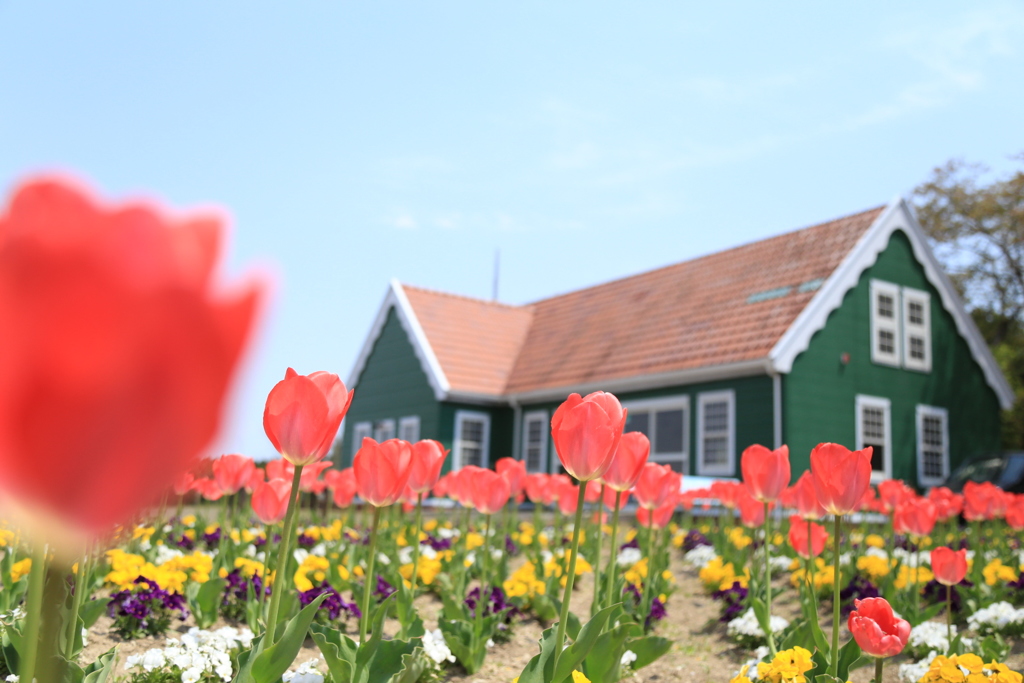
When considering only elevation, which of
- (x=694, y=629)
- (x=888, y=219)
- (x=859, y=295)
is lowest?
(x=694, y=629)

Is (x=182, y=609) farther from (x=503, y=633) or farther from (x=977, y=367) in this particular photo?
(x=977, y=367)

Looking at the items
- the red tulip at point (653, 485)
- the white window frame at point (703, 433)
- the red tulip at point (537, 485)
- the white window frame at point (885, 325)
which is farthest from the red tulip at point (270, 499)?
the white window frame at point (885, 325)

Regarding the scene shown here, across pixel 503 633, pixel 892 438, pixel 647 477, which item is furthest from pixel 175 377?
pixel 892 438

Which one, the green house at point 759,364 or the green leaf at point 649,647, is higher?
the green house at point 759,364

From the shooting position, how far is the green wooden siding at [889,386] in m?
14.4

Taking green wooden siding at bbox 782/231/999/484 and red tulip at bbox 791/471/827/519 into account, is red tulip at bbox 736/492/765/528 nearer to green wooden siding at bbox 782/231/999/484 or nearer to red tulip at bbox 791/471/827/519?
red tulip at bbox 791/471/827/519

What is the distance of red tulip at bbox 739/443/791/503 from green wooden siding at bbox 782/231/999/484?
1117 centimetres

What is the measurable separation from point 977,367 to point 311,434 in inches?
747

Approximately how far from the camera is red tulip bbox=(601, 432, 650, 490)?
2.49 meters

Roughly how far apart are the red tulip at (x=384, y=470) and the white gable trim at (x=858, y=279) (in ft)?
39.8

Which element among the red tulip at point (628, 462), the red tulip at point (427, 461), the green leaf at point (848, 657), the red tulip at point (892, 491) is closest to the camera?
the red tulip at point (628, 462)

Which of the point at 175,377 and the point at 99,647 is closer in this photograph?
the point at 175,377

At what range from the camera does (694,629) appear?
17.7 ft

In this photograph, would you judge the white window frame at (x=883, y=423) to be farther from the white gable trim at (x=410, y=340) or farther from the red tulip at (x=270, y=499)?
the red tulip at (x=270, y=499)
